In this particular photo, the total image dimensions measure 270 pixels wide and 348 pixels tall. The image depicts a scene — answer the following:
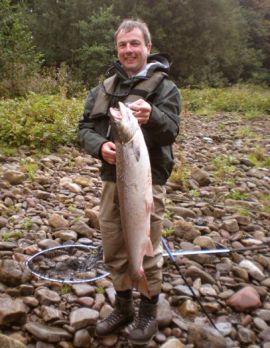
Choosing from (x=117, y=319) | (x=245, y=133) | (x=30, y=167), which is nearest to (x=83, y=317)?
(x=117, y=319)

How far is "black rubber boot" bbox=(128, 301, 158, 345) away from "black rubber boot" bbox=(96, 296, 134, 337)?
0.31 ft

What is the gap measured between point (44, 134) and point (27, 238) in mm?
3668

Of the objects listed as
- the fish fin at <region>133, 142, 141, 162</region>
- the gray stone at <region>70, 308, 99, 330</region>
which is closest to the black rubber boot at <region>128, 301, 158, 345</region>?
the gray stone at <region>70, 308, 99, 330</region>

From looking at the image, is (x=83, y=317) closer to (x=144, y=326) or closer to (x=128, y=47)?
(x=144, y=326)

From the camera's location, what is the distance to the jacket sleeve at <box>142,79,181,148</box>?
111 inches

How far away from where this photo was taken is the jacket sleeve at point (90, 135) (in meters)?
3.00

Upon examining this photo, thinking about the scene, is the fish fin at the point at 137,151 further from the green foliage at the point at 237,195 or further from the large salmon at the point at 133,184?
the green foliage at the point at 237,195

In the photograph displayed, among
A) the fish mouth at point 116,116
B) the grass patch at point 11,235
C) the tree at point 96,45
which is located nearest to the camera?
the fish mouth at point 116,116

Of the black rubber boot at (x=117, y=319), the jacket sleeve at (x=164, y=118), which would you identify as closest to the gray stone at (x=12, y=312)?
the black rubber boot at (x=117, y=319)

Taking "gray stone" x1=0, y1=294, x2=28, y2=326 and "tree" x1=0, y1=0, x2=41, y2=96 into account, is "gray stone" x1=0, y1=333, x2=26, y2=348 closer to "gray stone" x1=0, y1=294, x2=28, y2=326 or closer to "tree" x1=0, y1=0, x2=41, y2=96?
"gray stone" x1=0, y1=294, x2=28, y2=326

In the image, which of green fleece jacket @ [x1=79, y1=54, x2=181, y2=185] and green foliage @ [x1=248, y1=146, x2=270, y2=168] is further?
green foliage @ [x1=248, y1=146, x2=270, y2=168]

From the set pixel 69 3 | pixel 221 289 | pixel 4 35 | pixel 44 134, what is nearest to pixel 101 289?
pixel 221 289

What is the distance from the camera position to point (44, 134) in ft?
26.2

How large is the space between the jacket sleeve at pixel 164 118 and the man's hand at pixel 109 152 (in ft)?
0.81
